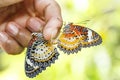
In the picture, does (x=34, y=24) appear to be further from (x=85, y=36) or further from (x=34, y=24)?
(x=85, y=36)

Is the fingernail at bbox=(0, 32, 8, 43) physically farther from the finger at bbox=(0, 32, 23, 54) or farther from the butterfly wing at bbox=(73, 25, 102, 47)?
the butterfly wing at bbox=(73, 25, 102, 47)

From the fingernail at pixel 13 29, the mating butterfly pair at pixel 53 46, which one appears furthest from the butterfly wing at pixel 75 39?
the fingernail at pixel 13 29

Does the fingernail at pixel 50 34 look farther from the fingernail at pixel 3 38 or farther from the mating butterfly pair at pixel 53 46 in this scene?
the fingernail at pixel 3 38

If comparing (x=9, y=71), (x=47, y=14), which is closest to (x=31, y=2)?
(x=47, y=14)

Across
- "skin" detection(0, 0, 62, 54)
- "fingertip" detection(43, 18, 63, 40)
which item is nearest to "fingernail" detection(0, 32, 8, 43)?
"skin" detection(0, 0, 62, 54)

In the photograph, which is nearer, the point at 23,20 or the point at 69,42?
the point at 69,42

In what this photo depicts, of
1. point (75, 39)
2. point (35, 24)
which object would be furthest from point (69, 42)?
point (35, 24)

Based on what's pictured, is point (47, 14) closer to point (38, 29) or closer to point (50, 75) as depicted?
point (38, 29)
